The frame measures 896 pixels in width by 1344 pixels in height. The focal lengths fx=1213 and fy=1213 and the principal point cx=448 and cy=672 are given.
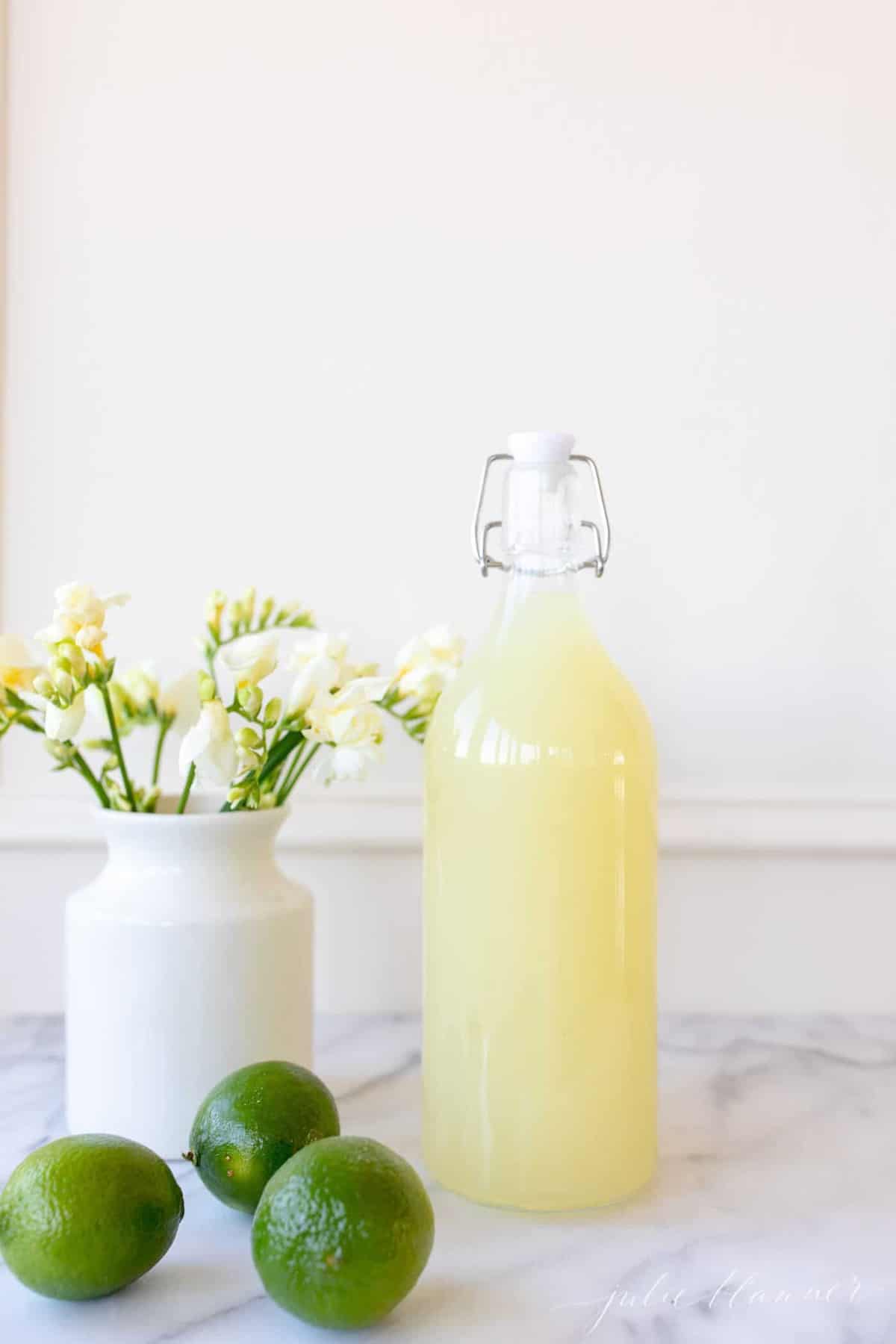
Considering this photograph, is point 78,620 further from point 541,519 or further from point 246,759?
point 541,519

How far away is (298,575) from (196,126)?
1.33ft

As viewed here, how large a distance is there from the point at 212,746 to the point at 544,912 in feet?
0.72

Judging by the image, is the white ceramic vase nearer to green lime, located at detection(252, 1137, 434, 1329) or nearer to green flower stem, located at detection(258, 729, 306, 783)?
green flower stem, located at detection(258, 729, 306, 783)

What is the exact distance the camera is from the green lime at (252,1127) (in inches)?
25.3

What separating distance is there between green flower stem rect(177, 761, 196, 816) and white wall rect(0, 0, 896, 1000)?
11.6 inches

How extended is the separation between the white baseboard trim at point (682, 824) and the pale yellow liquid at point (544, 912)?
1.13 feet

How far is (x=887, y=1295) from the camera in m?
0.60

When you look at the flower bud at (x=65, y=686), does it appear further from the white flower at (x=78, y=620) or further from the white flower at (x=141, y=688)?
the white flower at (x=141, y=688)

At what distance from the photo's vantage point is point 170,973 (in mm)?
762

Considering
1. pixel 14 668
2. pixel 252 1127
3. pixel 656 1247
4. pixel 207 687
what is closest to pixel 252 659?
pixel 207 687

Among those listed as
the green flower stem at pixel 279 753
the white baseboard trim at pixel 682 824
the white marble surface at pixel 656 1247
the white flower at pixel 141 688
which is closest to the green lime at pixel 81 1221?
the white marble surface at pixel 656 1247

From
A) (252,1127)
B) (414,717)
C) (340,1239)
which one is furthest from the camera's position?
(414,717)

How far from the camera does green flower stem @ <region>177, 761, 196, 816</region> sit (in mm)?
771

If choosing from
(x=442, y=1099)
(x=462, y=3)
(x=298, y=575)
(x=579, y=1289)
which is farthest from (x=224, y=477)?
(x=579, y=1289)
